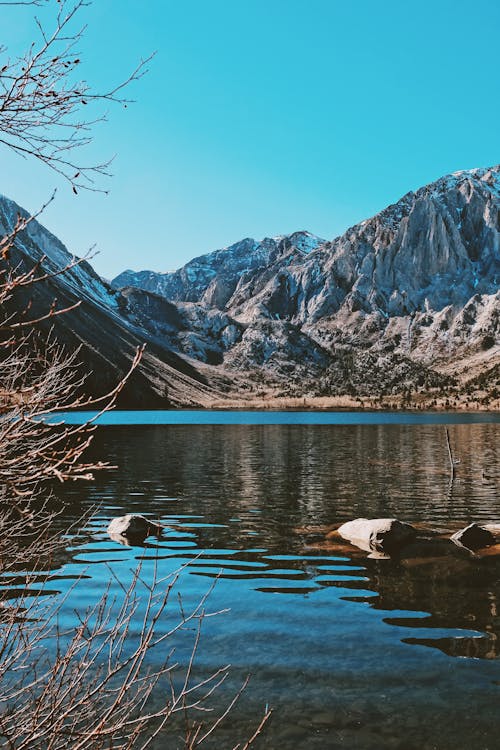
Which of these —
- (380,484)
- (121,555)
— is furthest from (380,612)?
(380,484)

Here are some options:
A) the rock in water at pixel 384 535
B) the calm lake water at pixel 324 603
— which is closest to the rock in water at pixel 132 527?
the calm lake water at pixel 324 603

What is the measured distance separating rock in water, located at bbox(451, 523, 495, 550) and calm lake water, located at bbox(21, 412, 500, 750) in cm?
174

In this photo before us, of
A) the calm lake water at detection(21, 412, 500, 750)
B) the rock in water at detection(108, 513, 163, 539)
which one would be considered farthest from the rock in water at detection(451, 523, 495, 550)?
the rock in water at detection(108, 513, 163, 539)

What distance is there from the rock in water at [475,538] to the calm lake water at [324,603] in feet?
5.70

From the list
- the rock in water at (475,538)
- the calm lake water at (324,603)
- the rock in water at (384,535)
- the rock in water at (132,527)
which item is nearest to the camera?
the calm lake water at (324,603)

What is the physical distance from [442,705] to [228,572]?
11.5 meters

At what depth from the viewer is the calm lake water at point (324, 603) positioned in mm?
11602

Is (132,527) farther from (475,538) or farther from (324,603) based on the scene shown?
(475,538)

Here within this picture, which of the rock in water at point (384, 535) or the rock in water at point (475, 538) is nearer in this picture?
the rock in water at point (384, 535)

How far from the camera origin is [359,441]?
304 feet

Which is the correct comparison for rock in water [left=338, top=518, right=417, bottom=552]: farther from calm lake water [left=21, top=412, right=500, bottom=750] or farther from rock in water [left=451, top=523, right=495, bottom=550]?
rock in water [left=451, top=523, right=495, bottom=550]

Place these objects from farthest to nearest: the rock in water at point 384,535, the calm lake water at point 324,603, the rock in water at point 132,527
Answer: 1. the rock in water at point 132,527
2. the rock in water at point 384,535
3. the calm lake water at point 324,603

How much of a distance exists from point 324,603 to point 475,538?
401 inches

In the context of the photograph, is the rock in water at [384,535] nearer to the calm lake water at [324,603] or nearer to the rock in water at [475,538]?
the calm lake water at [324,603]
